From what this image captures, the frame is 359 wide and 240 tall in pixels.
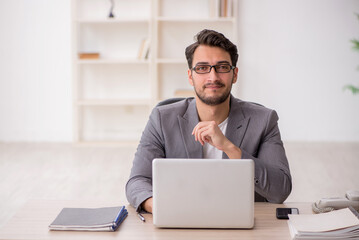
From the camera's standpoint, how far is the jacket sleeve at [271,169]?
72.7 inches

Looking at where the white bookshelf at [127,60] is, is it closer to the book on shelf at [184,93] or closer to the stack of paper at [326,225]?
the book on shelf at [184,93]

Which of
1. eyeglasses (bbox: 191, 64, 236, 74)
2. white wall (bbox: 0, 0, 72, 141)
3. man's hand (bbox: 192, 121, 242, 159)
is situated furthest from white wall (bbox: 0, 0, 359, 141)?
man's hand (bbox: 192, 121, 242, 159)

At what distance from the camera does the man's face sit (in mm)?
2033

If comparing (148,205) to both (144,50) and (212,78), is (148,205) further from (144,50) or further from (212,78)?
(144,50)

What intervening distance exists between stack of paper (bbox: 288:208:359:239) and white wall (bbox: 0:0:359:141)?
Answer: 4254 millimetres

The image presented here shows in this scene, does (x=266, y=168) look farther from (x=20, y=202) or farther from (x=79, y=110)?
(x=79, y=110)

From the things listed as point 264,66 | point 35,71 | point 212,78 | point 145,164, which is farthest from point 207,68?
point 35,71

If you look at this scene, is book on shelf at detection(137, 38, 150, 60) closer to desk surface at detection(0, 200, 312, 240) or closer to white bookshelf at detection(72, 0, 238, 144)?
white bookshelf at detection(72, 0, 238, 144)

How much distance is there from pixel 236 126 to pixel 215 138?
243 millimetres

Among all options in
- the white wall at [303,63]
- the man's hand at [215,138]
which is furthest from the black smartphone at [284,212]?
the white wall at [303,63]

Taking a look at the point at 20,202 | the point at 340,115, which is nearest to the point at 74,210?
the point at 20,202

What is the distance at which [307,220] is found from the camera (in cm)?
158

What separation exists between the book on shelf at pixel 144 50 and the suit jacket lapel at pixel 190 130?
11.2 feet

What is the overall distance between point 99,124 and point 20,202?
2.32 meters
